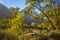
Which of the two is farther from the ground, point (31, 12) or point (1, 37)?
point (31, 12)

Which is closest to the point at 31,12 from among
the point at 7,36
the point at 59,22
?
the point at 59,22

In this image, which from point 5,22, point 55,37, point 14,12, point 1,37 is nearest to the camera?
point 1,37

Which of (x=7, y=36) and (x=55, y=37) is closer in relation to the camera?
(x=7, y=36)

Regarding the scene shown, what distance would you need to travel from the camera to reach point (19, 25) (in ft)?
80.4

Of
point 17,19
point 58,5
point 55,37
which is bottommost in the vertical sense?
point 55,37

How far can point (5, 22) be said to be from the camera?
28000 millimetres

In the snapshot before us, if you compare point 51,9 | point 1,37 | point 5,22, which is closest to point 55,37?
point 51,9

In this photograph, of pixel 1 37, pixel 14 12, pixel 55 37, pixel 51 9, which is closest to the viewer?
pixel 1 37

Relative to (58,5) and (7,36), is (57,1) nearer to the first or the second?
(58,5)

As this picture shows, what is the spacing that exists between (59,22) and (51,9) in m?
2.11

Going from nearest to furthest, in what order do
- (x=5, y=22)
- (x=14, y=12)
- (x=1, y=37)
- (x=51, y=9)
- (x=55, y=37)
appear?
1. (x=1, y=37)
2. (x=55, y=37)
3. (x=51, y=9)
4. (x=14, y=12)
5. (x=5, y=22)

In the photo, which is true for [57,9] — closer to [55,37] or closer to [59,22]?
[59,22]

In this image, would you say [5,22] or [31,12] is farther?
[5,22]

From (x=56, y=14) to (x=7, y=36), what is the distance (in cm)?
1265
